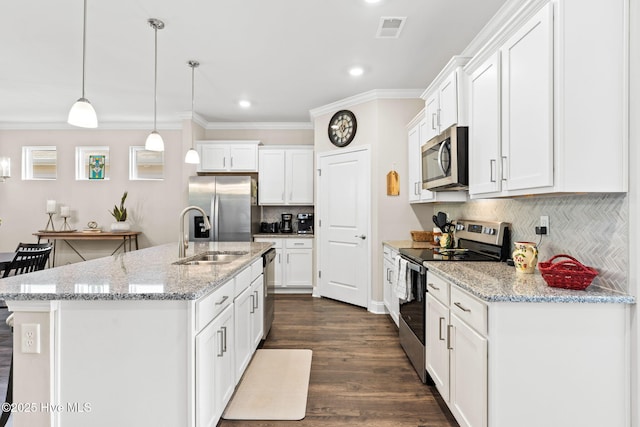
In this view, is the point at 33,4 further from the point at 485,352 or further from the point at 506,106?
the point at 485,352

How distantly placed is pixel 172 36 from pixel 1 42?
1588 mm

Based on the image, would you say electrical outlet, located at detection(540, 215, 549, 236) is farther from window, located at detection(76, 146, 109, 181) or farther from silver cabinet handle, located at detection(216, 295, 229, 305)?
window, located at detection(76, 146, 109, 181)

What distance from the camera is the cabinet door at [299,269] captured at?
5.29m

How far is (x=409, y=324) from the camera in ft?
9.16

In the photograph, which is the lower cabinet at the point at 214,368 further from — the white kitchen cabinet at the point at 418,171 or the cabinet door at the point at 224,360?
the white kitchen cabinet at the point at 418,171

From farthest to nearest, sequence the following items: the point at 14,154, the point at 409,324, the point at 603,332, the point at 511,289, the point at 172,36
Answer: the point at 14,154 < the point at 172,36 < the point at 409,324 < the point at 511,289 < the point at 603,332

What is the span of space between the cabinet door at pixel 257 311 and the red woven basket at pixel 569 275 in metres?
1.98

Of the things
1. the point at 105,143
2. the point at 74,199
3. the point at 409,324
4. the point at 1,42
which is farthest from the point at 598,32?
the point at 74,199

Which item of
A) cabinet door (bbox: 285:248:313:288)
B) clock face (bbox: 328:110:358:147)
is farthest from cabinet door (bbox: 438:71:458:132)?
cabinet door (bbox: 285:248:313:288)

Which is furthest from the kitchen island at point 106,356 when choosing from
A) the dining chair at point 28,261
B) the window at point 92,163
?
the window at point 92,163

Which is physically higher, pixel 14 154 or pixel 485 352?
pixel 14 154

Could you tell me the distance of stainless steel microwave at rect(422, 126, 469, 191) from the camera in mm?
2512

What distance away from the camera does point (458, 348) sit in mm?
1890

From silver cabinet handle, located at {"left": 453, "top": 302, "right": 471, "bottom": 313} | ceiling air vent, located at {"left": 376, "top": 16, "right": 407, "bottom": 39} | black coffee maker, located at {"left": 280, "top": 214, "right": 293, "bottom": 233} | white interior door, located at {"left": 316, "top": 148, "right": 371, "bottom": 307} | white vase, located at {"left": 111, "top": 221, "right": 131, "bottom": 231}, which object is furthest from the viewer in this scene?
black coffee maker, located at {"left": 280, "top": 214, "right": 293, "bottom": 233}
